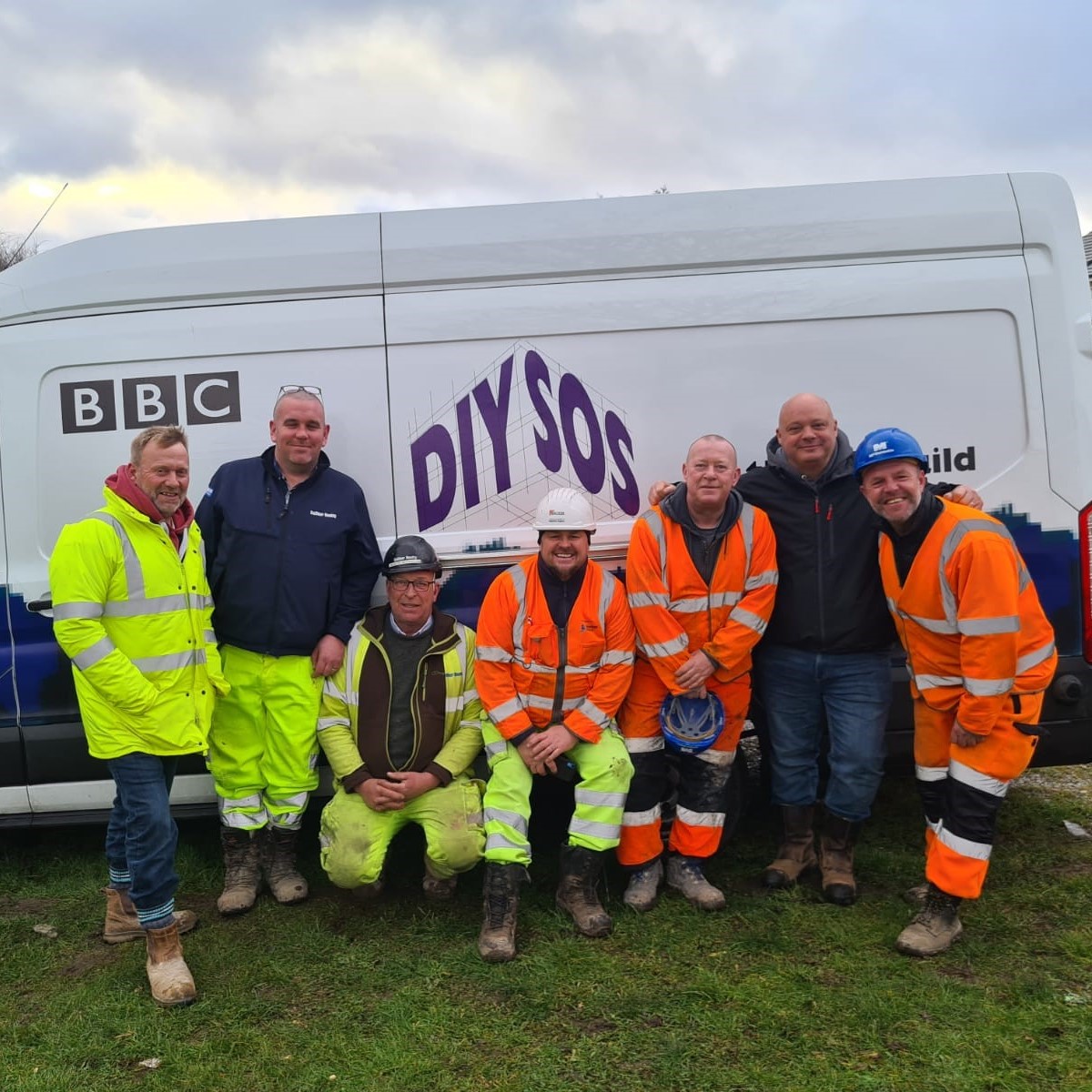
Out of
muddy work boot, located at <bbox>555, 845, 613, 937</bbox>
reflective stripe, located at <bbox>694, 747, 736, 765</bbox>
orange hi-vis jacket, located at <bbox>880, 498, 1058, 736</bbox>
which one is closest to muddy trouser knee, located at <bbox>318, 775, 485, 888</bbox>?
muddy work boot, located at <bbox>555, 845, 613, 937</bbox>

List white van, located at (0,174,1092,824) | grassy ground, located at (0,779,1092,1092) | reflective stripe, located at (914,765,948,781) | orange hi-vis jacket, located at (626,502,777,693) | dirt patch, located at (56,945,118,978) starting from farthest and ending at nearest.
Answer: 1. white van, located at (0,174,1092,824)
2. orange hi-vis jacket, located at (626,502,777,693)
3. reflective stripe, located at (914,765,948,781)
4. dirt patch, located at (56,945,118,978)
5. grassy ground, located at (0,779,1092,1092)

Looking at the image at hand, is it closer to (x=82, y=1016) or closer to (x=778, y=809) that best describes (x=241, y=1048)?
(x=82, y=1016)

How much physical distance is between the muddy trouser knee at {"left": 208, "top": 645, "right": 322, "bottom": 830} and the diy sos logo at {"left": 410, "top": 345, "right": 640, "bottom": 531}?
79 centimetres

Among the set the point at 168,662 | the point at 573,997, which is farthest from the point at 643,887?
the point at 168,662

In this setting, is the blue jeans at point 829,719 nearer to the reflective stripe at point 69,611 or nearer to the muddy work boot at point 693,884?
the muddy work boot at point 693,884

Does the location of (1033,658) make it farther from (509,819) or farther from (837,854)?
(509,819)

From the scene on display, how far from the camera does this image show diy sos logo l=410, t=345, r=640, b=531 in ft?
11.6

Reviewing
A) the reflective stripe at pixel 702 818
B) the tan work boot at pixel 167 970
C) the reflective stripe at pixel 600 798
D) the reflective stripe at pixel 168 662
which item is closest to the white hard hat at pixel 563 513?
the reflective stripe at pixel 600 798

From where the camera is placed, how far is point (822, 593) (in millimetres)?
3369

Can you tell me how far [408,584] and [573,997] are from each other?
1.49m

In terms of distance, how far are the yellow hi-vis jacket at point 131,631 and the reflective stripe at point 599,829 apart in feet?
4.43

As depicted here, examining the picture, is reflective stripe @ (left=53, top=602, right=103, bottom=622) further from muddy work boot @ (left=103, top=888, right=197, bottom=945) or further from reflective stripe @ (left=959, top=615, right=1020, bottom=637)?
reflective stripe @ (left=959, top=615, right=1020, bottom=637)

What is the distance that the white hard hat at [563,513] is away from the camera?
10.6 feet

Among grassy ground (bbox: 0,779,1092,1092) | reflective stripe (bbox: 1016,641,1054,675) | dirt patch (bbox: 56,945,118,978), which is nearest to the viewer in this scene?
grassy ground (bbox: 0,779,1092,1092)
